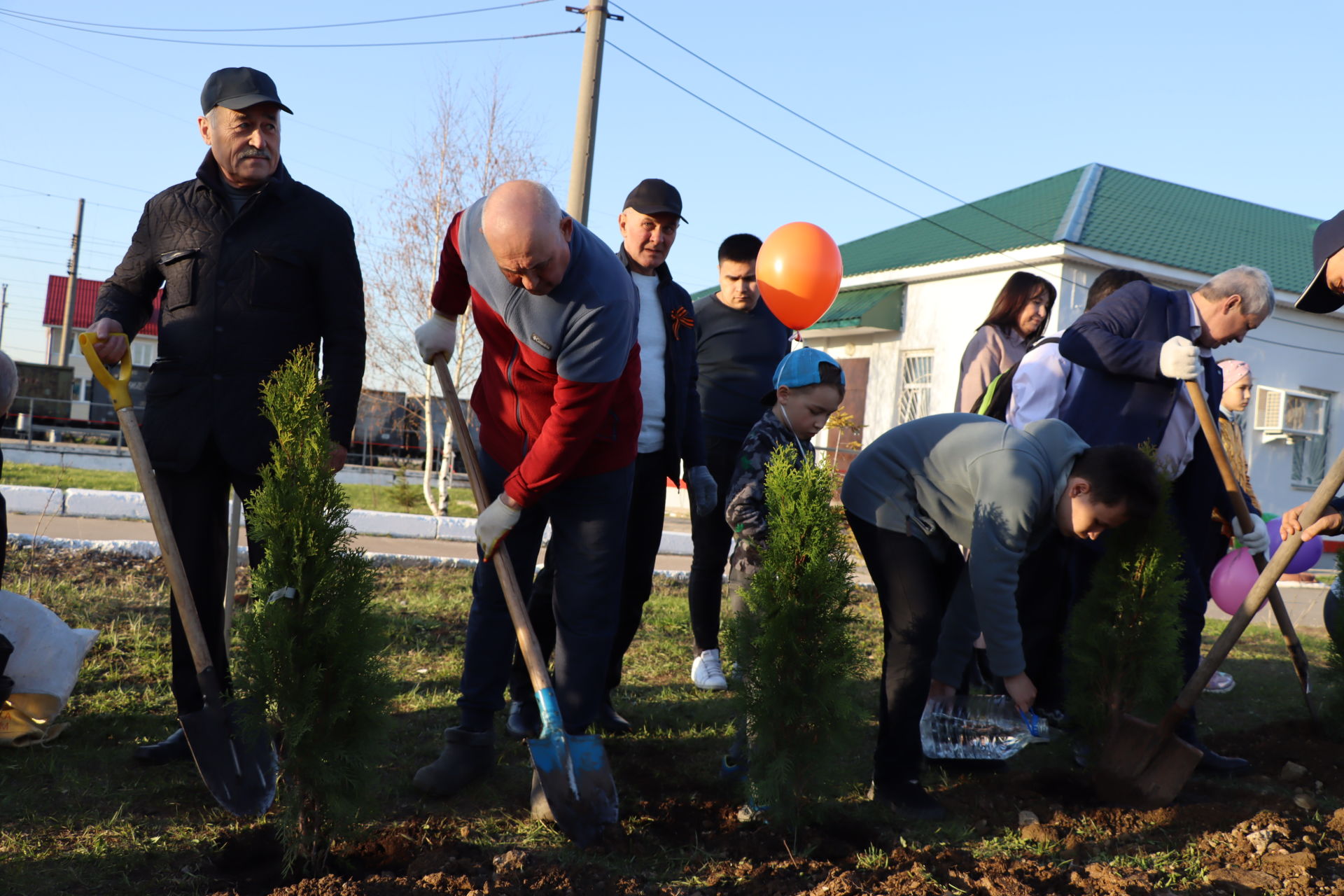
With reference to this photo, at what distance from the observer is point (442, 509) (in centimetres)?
1345

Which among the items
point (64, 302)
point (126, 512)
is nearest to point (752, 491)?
point (126, 512)

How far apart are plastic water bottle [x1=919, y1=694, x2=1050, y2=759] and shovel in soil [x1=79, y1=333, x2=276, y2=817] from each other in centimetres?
234

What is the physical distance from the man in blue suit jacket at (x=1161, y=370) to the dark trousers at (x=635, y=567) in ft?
6.05

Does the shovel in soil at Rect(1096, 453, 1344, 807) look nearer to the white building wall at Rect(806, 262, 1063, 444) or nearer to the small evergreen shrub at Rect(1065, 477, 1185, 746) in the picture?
the small evergreen shrub at Rect(1065, 477, 1185, 746)

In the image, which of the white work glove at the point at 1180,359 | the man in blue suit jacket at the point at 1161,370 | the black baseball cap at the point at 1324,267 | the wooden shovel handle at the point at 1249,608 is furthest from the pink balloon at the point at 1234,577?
the black baseball cap at the point at 1324,267

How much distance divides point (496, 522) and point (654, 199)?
1.65 metres

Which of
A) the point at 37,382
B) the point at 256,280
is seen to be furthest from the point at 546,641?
the point at 37,382

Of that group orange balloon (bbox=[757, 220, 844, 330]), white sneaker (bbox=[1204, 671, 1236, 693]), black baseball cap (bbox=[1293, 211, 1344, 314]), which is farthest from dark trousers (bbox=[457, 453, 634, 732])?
white sneaker (bbox=[1204, 671, 1236, 693])

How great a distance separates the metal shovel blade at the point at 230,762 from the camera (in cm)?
280

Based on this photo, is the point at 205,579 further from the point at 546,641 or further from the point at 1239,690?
the point at 1239,690

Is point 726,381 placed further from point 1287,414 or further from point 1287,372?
point 1287,372

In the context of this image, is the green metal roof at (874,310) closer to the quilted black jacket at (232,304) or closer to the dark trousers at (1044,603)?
the dark trousers at (1044,603)

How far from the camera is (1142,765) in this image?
3451 mm

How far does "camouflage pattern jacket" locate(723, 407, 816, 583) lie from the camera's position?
11.2ft
